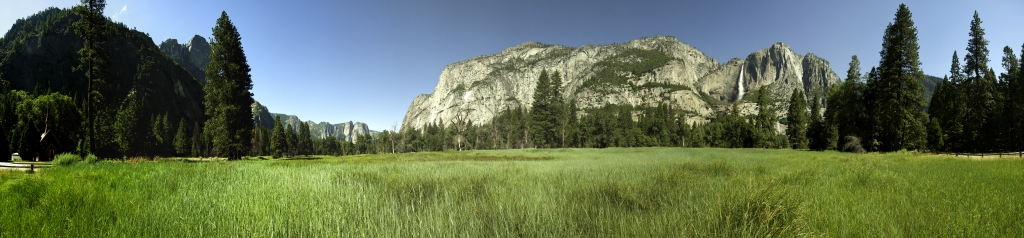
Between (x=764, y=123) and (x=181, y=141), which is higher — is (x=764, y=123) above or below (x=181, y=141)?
above

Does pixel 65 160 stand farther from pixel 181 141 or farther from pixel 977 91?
pixel 181 141

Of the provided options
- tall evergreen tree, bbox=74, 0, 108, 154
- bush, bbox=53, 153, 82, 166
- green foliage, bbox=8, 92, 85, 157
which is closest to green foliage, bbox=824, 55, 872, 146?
bush, bbox=53, 153, 82, 166

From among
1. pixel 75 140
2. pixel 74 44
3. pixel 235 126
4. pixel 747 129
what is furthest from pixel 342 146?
pixel 747 129

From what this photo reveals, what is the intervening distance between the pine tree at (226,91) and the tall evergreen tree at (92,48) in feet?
18.6

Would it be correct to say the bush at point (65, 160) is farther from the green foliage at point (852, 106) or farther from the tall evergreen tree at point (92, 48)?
the green foliage at point (852, 106)

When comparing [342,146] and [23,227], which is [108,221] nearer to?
[23,227]

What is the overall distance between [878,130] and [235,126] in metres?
60.1

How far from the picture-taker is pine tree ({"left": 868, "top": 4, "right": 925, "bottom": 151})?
27188 mm

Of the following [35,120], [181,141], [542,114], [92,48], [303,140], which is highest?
[92,48]

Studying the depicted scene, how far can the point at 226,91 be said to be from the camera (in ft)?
86.6

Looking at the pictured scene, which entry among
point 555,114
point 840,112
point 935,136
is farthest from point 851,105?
point 555,114

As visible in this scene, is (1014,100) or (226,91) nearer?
(226,91)

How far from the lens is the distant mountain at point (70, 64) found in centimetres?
7638

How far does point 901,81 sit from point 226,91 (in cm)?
5361
